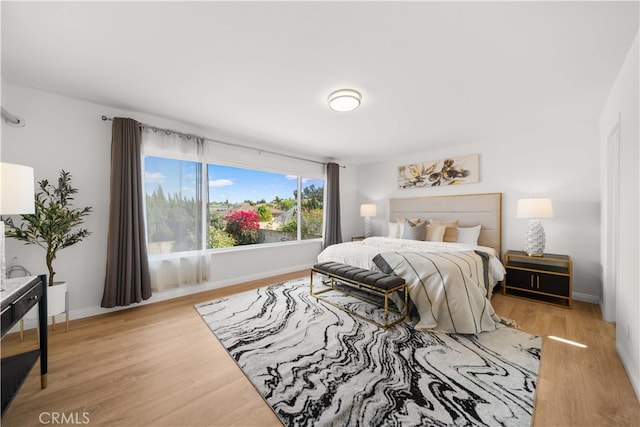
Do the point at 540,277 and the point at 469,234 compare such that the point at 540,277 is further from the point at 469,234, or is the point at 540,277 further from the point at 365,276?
the point at 365,276

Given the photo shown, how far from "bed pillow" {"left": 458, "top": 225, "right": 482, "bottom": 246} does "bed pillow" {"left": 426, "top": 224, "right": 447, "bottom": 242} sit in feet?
0.84

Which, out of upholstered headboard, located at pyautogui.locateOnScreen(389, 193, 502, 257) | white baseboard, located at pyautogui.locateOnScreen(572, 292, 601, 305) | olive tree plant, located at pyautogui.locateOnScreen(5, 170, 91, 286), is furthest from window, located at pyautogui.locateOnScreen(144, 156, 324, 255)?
white baseboard, located at pyautogui.locateOnScreen(572, 292, 601, 305)

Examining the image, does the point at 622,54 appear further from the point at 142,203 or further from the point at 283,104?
the point at 142,203

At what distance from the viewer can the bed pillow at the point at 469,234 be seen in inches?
156

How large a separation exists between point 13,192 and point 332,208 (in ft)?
14.6

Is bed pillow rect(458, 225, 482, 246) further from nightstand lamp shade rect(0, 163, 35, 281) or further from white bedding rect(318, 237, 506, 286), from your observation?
nightstand lamp shade rect(0, 163, 35, 281)

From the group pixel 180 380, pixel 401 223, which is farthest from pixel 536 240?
pixel 180 380

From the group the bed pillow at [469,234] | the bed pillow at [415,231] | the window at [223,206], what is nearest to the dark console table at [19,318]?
the window at [223,206]

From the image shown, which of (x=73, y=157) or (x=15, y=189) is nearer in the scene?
(x=15, y=189)

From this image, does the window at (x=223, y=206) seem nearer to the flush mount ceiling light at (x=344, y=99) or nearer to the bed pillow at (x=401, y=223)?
the bed pillow at (x=401, y=223)

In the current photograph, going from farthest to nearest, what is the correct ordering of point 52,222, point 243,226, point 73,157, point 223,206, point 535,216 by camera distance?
point 243,226 → point 223,206 → point 535,216 → point 73,157 → point 52,222

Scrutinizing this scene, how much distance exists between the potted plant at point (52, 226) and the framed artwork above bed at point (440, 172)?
5.12 meters

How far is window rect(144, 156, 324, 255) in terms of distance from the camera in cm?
327

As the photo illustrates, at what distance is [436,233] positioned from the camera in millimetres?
4160
